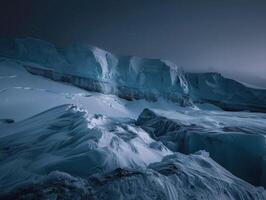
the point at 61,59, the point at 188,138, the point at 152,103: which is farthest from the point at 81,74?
the point at 188,138

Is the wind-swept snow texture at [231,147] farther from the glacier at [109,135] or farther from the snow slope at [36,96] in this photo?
the snow slope at [36,96]

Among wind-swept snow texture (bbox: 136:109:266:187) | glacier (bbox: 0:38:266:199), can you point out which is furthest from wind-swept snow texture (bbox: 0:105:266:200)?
wind-swept snow texture (bbox: 136:109:266:187)

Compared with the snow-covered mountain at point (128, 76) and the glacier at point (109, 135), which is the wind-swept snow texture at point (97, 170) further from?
the snow-covered mountain at point (128, 76)

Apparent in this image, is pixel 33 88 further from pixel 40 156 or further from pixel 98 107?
pixel 40 156

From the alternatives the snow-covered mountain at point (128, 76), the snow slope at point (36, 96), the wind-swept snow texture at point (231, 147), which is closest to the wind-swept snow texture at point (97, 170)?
the wind-swept snow texture at point (231, 147)

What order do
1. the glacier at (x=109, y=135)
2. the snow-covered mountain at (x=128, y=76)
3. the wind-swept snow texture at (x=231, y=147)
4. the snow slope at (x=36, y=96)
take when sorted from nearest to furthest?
the glacier at (x=109, y=135), the wind-swept snow texture at (x=231, y=147), the snow slope at (x=36, y=96), the snow-covered mountain at (x=128, y=76)

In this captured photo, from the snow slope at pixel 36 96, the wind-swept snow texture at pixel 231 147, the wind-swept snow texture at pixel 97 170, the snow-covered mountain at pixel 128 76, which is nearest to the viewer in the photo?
the wind-swept snow texture at pixel 97 170

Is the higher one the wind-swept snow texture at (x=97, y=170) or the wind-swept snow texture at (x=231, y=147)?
the wind-swept snow texture at (x=97, y=170)

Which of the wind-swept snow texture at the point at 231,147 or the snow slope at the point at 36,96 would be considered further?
the snow slope at the point at 36,96
